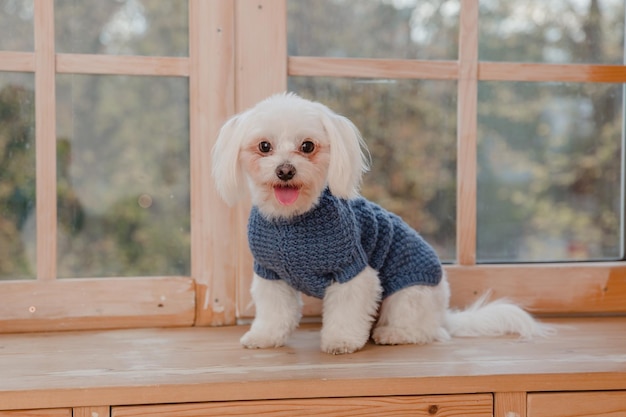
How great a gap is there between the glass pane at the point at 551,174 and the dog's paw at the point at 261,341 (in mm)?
677

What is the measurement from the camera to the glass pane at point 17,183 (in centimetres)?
155

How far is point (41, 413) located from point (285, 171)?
619mm

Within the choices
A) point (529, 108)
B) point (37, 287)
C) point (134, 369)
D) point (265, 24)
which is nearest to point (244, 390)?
point (134, 369)

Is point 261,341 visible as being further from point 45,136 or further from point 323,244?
point 45,136

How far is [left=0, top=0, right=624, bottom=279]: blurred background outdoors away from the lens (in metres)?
1.57

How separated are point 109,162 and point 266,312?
60cm

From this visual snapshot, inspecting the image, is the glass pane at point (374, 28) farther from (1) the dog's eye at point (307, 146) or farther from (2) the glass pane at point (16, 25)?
(2) the glass pane at point (16, 25)

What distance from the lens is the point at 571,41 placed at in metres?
1.73

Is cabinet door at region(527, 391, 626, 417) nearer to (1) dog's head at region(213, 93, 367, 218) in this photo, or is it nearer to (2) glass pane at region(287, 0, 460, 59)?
(1) dog's head at region(213, 93, 367, 218)

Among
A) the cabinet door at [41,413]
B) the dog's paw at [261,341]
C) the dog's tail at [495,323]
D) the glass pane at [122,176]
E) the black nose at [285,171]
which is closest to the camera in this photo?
the cabinet door at [41,413]

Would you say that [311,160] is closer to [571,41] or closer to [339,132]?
[339,132]

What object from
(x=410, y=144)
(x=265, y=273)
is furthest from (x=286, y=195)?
(x=410, y=144)

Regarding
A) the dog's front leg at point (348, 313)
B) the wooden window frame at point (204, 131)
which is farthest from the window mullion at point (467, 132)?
the dog's front leg at point (348, 313)

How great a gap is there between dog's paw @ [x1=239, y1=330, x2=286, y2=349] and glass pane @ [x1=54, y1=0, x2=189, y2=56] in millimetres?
750
